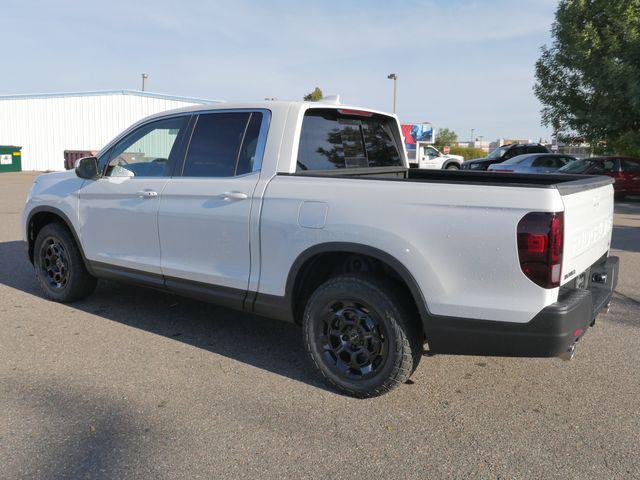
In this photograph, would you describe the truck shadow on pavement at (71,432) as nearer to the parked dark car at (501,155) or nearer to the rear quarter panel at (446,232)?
the rear quarter panel at (446,232)

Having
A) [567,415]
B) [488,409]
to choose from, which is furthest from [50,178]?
[567,415]

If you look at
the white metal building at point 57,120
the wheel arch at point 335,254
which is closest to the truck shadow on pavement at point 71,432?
the wheel arch at point 335,254

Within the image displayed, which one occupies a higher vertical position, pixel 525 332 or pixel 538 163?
pixel 538 163

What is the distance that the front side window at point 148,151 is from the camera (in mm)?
4527

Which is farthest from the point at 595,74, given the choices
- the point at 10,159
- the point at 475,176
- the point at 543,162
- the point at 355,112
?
the point at 10,159

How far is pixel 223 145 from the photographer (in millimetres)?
4195

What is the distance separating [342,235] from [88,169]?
2.73 meters

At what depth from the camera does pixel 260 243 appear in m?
3.76

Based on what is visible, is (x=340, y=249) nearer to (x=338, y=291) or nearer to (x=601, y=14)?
(x=338, y=291)

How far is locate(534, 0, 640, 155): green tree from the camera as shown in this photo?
56.5 ft

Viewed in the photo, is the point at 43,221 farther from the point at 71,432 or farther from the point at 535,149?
the point at 535,149

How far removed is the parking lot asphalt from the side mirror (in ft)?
4.13

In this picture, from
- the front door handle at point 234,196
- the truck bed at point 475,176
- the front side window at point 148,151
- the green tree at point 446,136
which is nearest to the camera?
the truck bed at point 475,176

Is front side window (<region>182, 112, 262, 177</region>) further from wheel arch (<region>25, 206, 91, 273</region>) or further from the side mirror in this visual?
wheel arch (<region>25, 206, 91, 273</region>)
